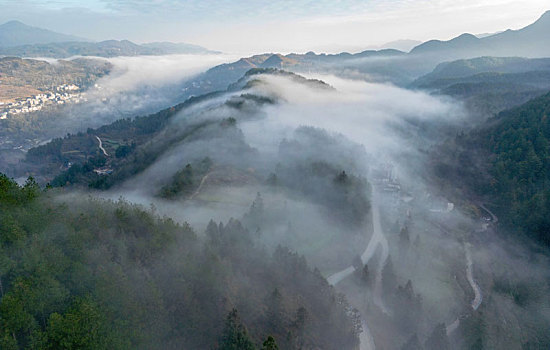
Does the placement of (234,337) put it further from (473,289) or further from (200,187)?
(473,289)

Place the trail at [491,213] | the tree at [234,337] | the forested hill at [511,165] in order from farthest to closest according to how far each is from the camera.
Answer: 1. the trail at [491,213]
2. the forested hill at [511,165]
3. the tree at [234,337]

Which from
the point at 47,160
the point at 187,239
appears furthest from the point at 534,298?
the point at 47,160

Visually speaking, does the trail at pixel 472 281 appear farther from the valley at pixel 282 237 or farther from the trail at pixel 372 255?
the trail at pixel 372 255

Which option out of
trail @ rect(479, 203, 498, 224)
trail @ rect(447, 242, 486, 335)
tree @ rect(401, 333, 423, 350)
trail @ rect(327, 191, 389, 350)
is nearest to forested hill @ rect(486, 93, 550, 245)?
trail @ rect(479, 203, 498, 224)

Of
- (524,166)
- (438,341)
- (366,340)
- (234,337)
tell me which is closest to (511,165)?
(524,166)

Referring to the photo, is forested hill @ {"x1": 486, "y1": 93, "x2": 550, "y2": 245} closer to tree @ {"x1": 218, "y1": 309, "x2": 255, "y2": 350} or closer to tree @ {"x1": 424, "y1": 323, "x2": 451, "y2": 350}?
tree @ {"x1": 424, "y1": 323, "x2": 451, "y2": 350}

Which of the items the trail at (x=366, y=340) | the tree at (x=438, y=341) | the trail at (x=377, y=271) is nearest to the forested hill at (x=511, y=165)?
the trail at (x=377, y=271)
